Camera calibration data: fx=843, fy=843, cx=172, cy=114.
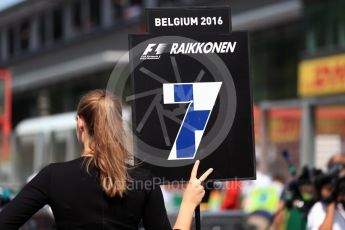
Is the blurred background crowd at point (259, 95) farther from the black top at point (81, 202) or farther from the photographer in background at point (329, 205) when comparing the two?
the black top at point (81, 202)

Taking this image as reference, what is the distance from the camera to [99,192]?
10.9ft

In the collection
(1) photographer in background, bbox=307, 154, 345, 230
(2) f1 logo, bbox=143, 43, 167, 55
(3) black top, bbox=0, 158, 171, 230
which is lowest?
(1) photographer in background, bbox=307, 154, 345, 230

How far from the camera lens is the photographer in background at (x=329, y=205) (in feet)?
20.1

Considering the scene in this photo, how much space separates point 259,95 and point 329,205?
14167mm

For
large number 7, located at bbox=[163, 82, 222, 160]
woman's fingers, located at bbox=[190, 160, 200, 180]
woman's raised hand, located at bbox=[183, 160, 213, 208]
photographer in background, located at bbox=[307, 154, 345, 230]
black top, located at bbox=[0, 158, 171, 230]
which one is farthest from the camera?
photographer in background, located at bbox=[307, 154, 345, 230]

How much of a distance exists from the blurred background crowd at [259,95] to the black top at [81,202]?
95cm

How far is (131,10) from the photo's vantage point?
91.2 feet

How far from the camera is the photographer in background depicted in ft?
20.1

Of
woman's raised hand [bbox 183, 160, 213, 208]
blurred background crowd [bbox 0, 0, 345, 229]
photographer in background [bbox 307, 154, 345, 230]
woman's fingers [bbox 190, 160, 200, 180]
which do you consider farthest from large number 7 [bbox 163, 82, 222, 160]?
photographer in background [bbox 307, 154, 345, 230]

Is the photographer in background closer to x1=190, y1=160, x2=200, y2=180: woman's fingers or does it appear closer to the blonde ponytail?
x1=190, y1=160, x2=200, y2=180: woman's fingers

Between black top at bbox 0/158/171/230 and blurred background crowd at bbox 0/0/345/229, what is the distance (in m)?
0.95

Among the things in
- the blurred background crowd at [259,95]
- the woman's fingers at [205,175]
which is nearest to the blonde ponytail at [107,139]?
the woman's fingers at [205,175]

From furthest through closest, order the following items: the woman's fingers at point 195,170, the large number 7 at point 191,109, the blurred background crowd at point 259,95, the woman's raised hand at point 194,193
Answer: the blurred background crowd at point 259,95, the large number 7 at point 191,109, the woman's fingers at point 195,170, the woman's raised hand at point 194,193

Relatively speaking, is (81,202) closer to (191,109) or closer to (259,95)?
(191,109)
